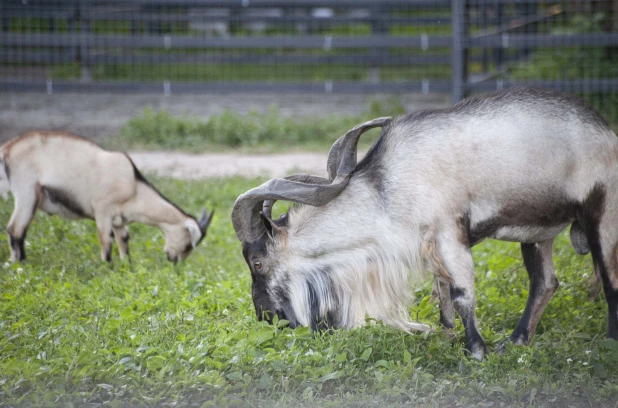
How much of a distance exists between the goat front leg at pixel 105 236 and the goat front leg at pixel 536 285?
372cm

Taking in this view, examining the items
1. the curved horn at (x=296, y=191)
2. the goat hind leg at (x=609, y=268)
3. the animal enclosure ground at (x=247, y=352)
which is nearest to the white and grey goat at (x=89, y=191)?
the animal enclosure ground at (x=247, y=352)

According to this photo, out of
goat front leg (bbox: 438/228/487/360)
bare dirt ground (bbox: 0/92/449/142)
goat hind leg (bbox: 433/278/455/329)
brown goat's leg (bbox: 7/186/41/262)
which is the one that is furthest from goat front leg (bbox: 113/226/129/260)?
bare dirt ground (bbox: 0/92/449/142)

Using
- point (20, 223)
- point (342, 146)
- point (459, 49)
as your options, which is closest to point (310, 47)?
point (459, 49)

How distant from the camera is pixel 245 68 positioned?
1612 cm

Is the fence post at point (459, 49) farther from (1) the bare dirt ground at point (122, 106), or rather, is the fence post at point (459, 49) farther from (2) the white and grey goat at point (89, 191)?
(2) the white and grey goat at point (89, 191)

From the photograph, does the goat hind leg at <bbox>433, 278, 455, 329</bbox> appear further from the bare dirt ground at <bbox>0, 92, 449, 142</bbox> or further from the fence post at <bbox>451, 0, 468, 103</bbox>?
the bare dirt ground at <bbox>0, 92, 449, 142</bbox>

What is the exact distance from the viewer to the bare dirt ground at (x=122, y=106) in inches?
501

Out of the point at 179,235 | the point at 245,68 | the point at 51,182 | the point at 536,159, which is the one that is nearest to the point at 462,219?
the point at 536,159

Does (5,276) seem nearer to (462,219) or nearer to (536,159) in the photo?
(462,219)

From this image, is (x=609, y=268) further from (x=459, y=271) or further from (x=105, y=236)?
(x=105, y=236)

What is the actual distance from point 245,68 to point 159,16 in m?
2.55

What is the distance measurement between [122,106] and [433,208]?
10.5 meters

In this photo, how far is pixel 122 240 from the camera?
23.8ft

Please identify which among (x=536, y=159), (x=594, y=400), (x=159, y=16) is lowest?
(x=594, y=400)
